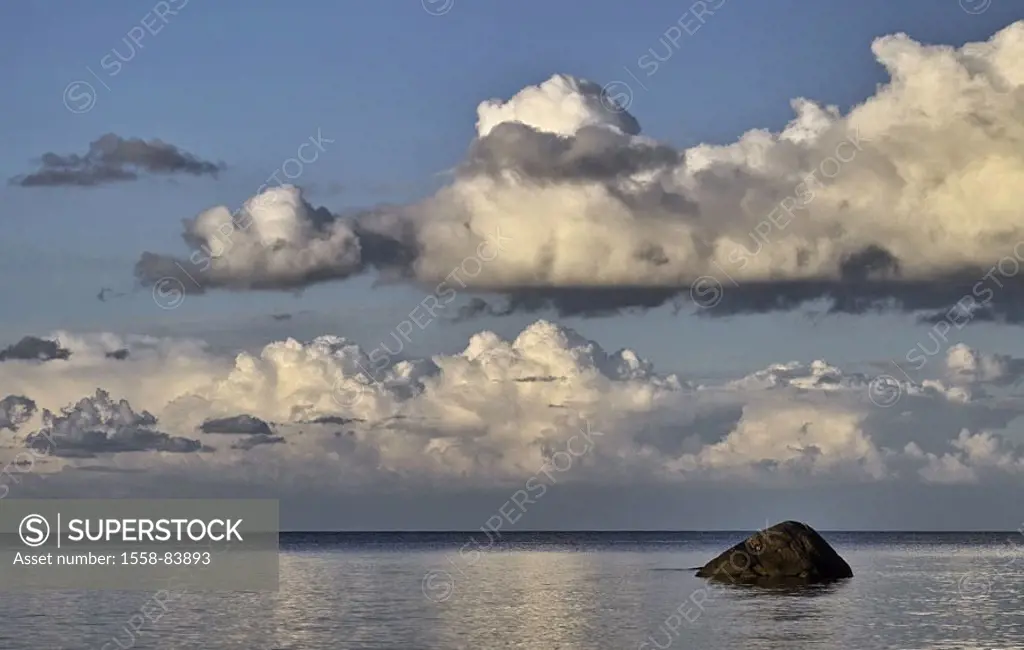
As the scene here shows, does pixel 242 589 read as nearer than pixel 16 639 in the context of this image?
No

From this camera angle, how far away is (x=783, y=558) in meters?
96.7

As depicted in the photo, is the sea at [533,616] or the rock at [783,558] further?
the rock at [783,558]

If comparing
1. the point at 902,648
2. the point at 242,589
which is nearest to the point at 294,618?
the point at 242,589

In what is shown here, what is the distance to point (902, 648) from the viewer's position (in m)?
58.1

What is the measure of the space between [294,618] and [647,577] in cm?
4899

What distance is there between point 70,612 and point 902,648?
42915 mm

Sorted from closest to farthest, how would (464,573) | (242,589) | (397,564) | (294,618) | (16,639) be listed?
(16,639), (294,618), (242,589), (464,573), (397,564)

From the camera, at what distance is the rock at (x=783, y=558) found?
9681 cm

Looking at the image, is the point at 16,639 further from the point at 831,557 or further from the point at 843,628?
the point at 831,557

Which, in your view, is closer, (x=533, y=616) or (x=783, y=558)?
(x=533, y=616)

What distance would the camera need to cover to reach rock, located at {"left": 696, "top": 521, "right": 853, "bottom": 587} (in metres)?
96.8

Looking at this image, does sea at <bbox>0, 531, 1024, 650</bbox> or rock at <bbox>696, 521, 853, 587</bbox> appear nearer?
sea at <bbox>0, 531, 1024, 650</bbox>

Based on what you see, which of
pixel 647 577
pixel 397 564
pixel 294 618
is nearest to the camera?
pixel 294 618

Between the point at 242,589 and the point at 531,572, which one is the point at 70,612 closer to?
the point at 242,589
